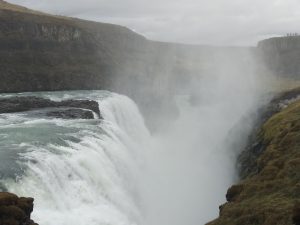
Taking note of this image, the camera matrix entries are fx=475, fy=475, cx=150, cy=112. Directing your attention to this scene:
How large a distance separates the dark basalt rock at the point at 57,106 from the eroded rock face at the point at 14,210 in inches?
1189

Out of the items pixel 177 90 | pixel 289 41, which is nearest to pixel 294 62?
pixel 289 41

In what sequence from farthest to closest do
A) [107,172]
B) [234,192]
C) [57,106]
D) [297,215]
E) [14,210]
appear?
[57,106], [107,172], [234,192], [14,210], [297,215]

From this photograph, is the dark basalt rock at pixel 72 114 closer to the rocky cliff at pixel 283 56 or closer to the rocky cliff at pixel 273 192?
the rocky cliff at pixel 273 192

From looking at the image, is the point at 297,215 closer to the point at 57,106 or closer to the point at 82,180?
the point at 82,180

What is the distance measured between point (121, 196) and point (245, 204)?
11.2m

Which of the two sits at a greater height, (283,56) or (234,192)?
(283,56)

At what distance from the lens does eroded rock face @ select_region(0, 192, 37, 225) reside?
18203 mm

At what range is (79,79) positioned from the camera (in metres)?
115

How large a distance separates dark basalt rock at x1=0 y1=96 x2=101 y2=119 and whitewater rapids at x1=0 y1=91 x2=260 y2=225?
2.62 m

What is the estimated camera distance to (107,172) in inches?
1264

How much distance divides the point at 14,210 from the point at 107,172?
45.3ft

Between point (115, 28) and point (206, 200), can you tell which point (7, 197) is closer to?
point (206, 200)

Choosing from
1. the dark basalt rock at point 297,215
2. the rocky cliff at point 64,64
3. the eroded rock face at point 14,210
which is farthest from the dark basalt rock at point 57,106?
the rocky cliff at point 64,64

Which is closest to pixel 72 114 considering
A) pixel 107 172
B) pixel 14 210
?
pixel 107 172
